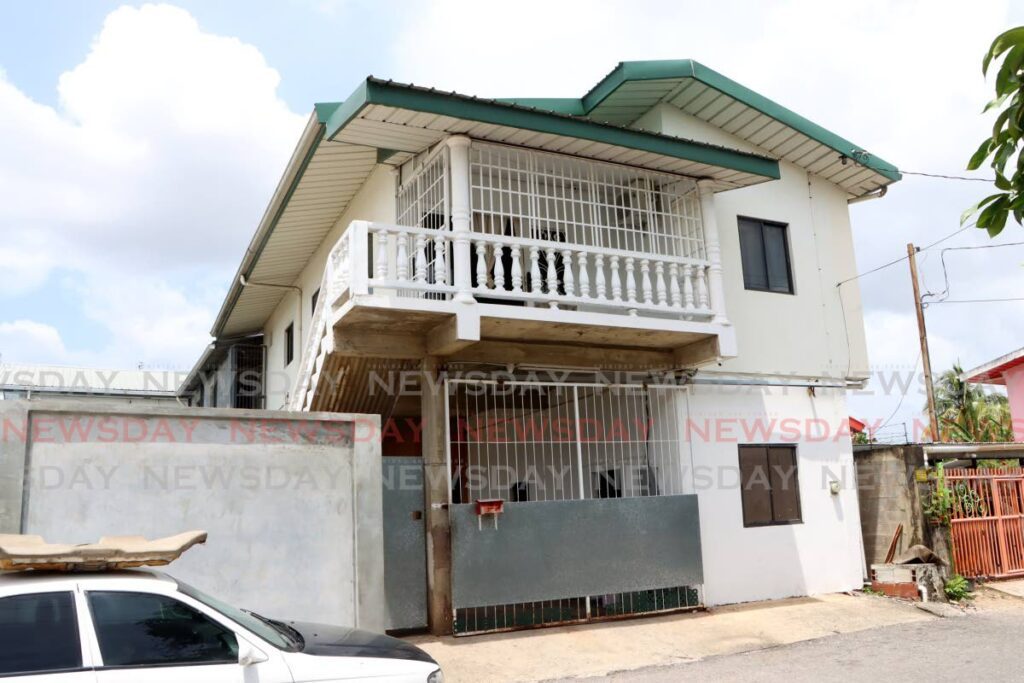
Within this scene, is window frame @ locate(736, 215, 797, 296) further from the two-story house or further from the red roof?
the red roof

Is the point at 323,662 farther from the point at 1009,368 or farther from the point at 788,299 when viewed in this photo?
the point at 1009,368

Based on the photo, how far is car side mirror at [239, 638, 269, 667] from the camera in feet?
13.0

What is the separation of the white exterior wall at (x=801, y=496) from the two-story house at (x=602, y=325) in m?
0.03

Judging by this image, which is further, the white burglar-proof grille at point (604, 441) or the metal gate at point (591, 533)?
the white burglar-proof grille at point (604, 441)

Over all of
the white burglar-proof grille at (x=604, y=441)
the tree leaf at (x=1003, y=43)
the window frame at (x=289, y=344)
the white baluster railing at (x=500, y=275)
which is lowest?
the white burglar-proof grille at (x=604, y=441)

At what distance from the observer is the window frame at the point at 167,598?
150 inches

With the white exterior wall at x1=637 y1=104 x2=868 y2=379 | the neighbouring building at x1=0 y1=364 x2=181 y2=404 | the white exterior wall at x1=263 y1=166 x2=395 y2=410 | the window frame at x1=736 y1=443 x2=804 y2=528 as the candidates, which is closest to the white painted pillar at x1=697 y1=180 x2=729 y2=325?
the white exterior wall at x1=637 y1=104 x2=868 y2=379

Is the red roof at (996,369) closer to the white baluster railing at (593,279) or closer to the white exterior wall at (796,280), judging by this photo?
the white exterior wall at (796,280)

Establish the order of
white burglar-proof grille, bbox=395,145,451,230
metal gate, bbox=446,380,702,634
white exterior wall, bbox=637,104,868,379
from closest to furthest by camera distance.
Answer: metal gate, bbox=446,380,702,634, white burglar-proof grille, bbox=395,145,451,230, white exterior wall, bbox=637,104,868,379

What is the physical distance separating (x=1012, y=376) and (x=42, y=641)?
2464 centimetres

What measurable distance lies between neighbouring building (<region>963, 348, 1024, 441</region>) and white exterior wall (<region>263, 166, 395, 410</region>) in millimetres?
18174

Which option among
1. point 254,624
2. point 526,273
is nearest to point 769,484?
point 526,273

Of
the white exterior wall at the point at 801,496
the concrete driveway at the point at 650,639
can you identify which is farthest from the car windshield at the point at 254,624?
the white exterior wall at the point at 801,496

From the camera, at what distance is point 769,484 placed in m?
11.2
